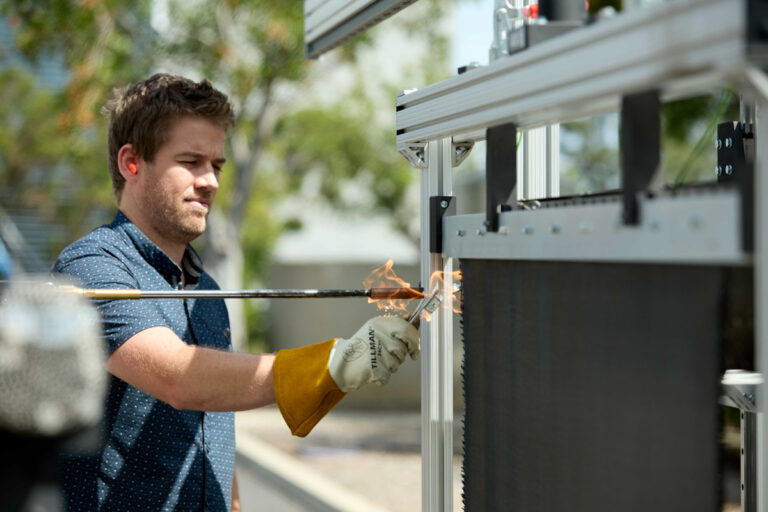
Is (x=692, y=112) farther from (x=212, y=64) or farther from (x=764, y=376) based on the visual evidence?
(x=764, y=376)

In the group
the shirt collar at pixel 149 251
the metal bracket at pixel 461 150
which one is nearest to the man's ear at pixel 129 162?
the shirt collar at pixel 149 251

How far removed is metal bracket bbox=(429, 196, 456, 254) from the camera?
Answer: 173 centimetres

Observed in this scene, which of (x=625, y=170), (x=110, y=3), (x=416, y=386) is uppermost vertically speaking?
(x=110, y=3)

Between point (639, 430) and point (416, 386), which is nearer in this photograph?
point (639, 430)

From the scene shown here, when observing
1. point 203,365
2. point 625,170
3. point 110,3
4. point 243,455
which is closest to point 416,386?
point 243,455

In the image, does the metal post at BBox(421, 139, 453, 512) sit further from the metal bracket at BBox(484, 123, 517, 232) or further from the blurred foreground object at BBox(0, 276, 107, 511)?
the blurred foreground object at BBox(0, 276, 107, 511)

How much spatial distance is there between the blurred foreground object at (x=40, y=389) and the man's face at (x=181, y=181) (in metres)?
1.57

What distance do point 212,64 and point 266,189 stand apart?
23.0 feet

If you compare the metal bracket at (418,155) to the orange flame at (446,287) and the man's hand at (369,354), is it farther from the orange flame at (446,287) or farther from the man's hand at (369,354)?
the man's hand at (369,354)

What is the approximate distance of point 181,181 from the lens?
2.32 m

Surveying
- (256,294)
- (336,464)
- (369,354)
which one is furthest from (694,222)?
(336,464)

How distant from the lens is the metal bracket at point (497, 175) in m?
1.43

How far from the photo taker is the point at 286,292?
6.01ft

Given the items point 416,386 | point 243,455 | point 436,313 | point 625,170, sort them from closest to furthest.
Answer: point 625,170 < point 436,313 < point 243,455 < point 416,386
